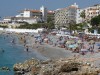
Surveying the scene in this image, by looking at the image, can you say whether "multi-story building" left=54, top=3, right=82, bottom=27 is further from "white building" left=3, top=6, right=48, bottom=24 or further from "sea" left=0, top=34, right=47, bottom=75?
"sea" left=0, top=34, right=47, bottom=75

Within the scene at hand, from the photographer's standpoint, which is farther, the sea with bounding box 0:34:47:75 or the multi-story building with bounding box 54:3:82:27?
the multi-story building with bounding box 54:3:82:27

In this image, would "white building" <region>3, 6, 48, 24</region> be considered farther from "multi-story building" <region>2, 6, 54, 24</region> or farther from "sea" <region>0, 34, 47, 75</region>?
"sea" <region>0, 34, 47, 75</region>

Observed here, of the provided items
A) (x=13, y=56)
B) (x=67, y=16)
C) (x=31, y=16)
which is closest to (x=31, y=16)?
(x=31, y=16)

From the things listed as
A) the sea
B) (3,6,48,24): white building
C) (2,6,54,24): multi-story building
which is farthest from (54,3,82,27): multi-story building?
the sea

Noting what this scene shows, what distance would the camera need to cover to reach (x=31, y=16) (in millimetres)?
144375

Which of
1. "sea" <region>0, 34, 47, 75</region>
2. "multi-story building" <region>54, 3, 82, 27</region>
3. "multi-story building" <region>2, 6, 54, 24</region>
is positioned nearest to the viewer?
"sea" <region>0, 34, 47, 75</region>

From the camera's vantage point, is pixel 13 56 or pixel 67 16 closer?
pixel 13 56

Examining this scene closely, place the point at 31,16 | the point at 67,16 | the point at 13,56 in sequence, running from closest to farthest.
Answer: the point at 13,56, the point at 67,16, the point at 31,16

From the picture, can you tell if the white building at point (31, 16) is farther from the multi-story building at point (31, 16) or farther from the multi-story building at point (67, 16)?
the multi-story building at point (67, 16)

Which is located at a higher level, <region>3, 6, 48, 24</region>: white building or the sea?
<region>3, 6, 48, 24</region>: white building

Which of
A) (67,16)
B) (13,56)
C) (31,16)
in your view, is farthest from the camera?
(31,16)

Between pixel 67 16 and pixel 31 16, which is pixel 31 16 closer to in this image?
pixel 31 16

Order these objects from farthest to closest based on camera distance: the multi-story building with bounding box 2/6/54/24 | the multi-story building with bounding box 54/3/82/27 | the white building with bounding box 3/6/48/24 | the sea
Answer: the white building with bounding box 3/6/48/24 → the multi-story building with bounding box 2/6/54/24 → the multi-story building with bounding box 54/3/82/27 → the sea

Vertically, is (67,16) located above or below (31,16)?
below
